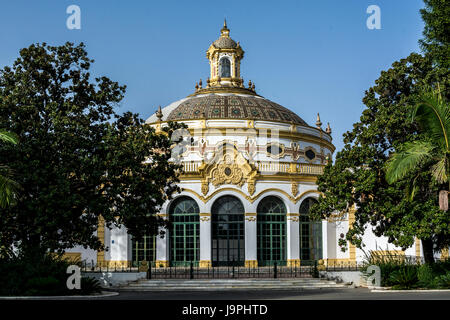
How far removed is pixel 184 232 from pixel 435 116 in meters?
21.9

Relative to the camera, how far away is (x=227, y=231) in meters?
40.1

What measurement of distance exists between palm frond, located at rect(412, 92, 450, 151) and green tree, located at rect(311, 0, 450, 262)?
113 inches

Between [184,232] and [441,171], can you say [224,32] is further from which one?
[441,171]

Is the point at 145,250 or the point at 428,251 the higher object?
the point at 428,251

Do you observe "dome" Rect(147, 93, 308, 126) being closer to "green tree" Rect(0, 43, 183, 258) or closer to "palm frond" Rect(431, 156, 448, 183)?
"green tree" Rect(0, 43, 183, 258)

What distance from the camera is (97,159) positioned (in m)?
23.6

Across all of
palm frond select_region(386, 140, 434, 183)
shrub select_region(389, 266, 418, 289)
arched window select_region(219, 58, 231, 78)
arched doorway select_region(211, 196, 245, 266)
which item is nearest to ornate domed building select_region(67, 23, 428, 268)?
arched doorway select_region(211, 196, 245, 266)

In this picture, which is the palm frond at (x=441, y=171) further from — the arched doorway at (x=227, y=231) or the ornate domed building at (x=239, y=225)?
the arched doorway at (x=227, y=231)

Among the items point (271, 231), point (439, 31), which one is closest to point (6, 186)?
point (439, 31)

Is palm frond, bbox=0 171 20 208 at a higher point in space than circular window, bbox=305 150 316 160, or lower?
lower

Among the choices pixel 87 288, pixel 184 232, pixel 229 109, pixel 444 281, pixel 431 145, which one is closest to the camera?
pixel 87 288

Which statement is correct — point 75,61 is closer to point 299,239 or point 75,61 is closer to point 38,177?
point 38,177

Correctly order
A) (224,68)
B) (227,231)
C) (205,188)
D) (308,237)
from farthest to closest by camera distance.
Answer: (224,68), (308,237), (227,231), (205,188)

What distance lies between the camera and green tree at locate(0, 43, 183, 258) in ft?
75.8
